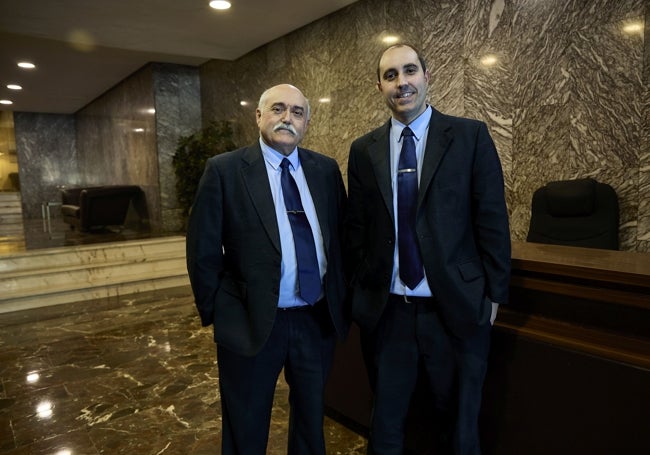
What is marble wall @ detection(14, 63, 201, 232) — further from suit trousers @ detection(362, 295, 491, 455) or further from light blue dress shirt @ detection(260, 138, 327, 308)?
suit trousers @ detection(362, 295, 491, 455)

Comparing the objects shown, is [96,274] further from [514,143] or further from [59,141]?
[59,141]

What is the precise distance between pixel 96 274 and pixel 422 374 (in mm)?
5282

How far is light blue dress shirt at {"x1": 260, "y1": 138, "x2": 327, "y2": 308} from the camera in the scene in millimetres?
1640

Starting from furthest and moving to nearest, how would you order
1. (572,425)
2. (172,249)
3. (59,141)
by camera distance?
(59,141)
(172,249)
(572,425)

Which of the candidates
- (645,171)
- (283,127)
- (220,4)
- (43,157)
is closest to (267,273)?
(283,127)

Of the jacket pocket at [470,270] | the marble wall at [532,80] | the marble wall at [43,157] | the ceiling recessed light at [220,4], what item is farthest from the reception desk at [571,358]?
the marble wall at [43,157]

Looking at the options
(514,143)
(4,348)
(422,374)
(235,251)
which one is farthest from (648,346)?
(4,348)

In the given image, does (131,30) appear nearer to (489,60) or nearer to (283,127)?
(489,60)

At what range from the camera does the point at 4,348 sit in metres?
3.91

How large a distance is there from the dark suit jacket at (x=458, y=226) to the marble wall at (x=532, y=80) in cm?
235

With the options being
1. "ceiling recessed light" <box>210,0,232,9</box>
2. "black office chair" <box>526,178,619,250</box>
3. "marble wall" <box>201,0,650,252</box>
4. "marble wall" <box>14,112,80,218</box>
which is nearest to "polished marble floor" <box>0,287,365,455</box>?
"black office chair" <box>526,178,619,250</box>

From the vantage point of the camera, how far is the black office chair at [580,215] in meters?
3.11

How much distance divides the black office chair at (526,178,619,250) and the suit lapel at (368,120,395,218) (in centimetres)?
209

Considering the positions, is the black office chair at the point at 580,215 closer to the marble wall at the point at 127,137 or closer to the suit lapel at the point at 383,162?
the suit lapel at the point at 383,162
